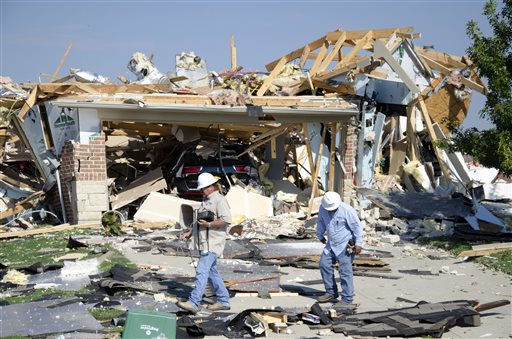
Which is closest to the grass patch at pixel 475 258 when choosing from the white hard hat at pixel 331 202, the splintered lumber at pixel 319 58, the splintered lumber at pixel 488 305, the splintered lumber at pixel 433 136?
the splintered lumber at pixel 488 305

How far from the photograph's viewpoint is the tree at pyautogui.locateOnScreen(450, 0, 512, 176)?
1488 cm

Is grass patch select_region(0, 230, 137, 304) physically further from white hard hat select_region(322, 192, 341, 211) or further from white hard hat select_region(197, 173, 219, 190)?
white hard hat select_region(322, 192, 341, 211)

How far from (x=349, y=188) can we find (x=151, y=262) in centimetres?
845

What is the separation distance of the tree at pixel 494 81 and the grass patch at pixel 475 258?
A: 1735 mm

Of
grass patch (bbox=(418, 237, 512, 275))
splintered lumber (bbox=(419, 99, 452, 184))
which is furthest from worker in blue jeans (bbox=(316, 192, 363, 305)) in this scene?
splintered lumber (bbox=(419, 99, 452, 184))

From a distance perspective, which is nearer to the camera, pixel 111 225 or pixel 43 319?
pixel 43 319

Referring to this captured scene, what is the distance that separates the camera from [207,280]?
9.55 metres

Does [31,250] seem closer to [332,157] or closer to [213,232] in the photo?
[213,232]

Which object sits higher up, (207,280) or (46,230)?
(46,230)

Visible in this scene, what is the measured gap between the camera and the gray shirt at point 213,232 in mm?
9562

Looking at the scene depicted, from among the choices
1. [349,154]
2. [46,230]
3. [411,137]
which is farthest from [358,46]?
[46,230]

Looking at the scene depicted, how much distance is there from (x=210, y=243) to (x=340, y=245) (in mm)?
1775

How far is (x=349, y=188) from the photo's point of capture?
2039cm

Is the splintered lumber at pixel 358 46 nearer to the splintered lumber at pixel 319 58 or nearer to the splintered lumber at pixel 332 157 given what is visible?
the splintered lumber at pixel 319 58
